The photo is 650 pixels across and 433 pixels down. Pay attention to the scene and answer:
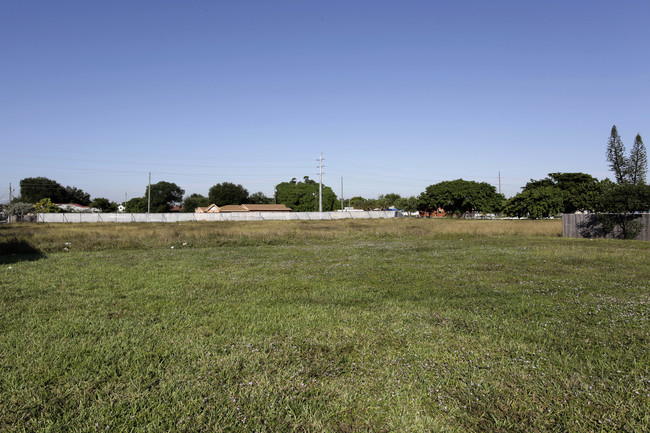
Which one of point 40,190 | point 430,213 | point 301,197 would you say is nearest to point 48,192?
point 40,190

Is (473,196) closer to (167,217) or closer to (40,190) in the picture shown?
(167,217)

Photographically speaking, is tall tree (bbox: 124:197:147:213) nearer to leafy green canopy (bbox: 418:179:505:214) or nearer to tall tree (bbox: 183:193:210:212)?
tall tree (bbox: 183:193:210:212)

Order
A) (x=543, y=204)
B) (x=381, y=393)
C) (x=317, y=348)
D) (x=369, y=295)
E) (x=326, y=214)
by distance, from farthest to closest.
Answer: (x=326, y=214) → (x=543, y=204) → (x=369, y=295) → (x=317, y=348) → (x=381, y=393)

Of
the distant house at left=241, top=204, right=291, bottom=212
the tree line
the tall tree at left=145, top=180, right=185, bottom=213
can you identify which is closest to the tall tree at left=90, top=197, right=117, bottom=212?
the tree line

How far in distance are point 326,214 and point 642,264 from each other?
2497 inches

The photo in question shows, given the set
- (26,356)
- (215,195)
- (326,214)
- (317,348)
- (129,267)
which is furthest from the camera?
(215,195)

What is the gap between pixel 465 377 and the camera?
3.74 metres

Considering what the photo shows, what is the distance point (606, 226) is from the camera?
24156 mm

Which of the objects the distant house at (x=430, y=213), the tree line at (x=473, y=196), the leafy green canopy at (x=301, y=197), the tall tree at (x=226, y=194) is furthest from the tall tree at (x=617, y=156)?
the tall tree at (x=226, y=194)

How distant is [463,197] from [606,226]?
194ft

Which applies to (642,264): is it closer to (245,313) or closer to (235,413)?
(245,313)

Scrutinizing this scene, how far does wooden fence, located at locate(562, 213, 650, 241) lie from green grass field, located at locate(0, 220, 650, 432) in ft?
61.1

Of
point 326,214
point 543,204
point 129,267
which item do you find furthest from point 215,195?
point 129,267

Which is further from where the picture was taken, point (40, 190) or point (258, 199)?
point (258, 199)
